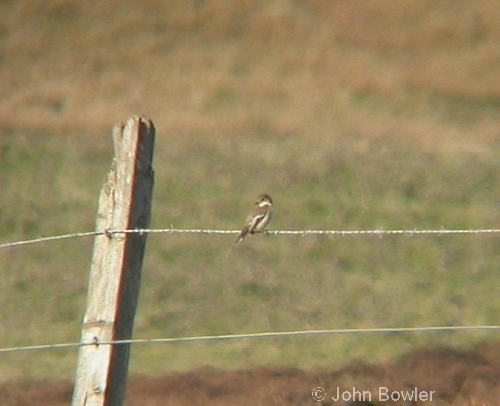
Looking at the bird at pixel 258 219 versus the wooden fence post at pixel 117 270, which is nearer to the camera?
the wooden fence post at pixel 117 270

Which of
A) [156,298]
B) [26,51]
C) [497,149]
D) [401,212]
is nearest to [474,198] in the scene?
[401,212]

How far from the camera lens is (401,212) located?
16.9 meters

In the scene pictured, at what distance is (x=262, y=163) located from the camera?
18266mm

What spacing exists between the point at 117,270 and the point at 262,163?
12.5 m

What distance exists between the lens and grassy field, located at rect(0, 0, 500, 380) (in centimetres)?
1477

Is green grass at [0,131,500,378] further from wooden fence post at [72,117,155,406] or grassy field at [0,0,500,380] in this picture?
wooden fence post at [72,117,155,406]

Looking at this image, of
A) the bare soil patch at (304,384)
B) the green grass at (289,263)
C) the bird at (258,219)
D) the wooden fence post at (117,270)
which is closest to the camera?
the wooden fence post at (117,270)

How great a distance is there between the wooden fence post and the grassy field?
7720 mm

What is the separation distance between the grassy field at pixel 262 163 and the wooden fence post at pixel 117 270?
7720 millimetres

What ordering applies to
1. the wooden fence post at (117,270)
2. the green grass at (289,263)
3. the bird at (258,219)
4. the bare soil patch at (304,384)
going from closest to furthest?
the wooden fence post at (117,270), the bird at (258,219), the bare soil patch at (304,384), the green grass at (289,263)

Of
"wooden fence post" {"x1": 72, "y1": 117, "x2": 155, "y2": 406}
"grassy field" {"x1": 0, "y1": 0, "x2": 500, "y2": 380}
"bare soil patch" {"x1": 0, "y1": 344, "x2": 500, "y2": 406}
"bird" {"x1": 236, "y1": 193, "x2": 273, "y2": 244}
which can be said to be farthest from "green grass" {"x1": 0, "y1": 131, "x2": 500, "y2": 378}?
"wooden fence post" {"x1": 72, "y1": 117, "x2": 155, "y2": 406}

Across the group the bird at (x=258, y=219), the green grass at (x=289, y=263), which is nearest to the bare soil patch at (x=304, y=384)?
the green grass at (x=289, y=263)

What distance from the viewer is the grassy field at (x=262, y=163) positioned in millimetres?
14773

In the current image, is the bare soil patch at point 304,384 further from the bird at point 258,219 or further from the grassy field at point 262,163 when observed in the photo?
the bird at point 258,219
